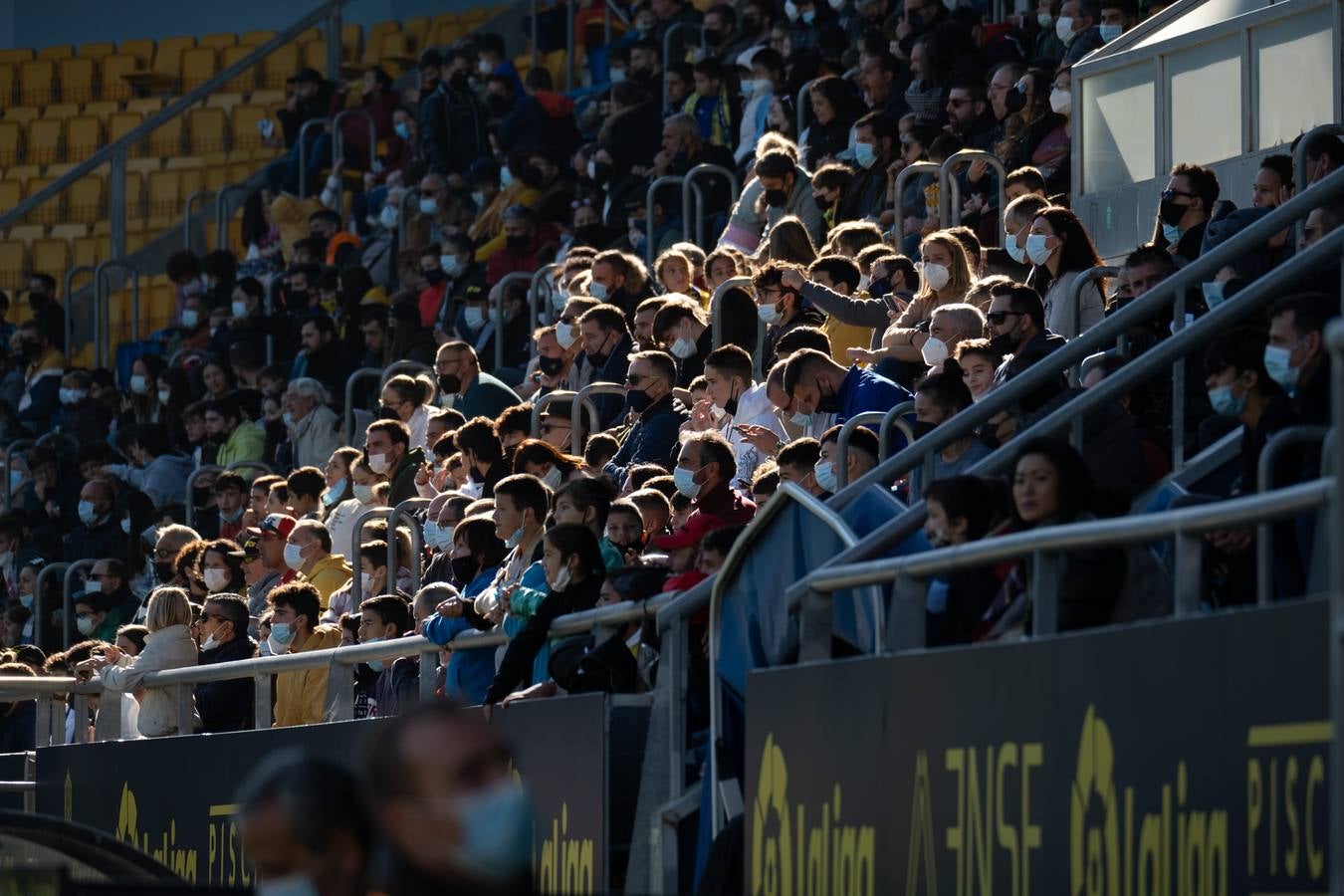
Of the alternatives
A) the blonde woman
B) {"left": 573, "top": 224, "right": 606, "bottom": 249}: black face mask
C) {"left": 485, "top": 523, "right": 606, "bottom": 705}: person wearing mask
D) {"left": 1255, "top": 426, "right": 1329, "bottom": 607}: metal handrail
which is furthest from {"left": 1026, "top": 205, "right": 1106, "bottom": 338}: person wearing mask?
{"left": 573, "top": 224, "right": 606, "bottom": 249}: black face mask

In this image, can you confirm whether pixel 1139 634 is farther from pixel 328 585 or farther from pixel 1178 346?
pixel 328 585

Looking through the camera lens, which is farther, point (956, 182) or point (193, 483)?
point (193, 483)

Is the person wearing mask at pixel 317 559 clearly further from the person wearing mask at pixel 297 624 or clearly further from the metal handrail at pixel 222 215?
the metal handrail at pixel 222 215

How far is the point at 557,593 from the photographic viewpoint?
30.1ft

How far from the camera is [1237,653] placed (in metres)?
5.52

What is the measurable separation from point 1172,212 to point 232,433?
32.3ft

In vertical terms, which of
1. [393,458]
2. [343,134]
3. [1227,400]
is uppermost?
[343,134]

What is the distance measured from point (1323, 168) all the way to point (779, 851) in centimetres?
416

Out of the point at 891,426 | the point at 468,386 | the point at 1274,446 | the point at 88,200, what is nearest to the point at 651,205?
the point at 468,386

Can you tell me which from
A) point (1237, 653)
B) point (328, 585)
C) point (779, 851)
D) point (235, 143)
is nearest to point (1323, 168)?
point (779, 851)

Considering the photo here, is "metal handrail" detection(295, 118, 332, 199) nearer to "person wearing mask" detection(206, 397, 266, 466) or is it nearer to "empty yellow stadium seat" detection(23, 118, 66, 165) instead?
"person wearing mask" detection(206, 397, 266, 466)

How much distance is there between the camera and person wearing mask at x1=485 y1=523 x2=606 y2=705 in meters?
9.11

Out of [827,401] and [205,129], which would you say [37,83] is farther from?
[827,401]

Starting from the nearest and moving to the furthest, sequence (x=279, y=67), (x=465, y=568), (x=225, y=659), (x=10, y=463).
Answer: (x=465, y=568), (x=225, y=659), (x=10, y=463), (x=279, y=67)
